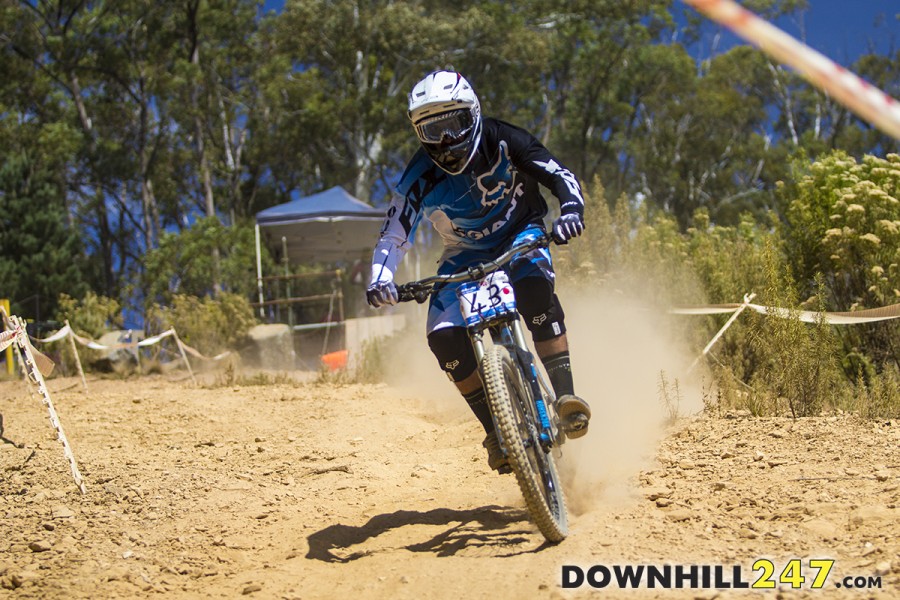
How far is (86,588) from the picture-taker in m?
4.43

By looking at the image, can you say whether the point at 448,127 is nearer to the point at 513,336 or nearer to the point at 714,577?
the point at 513,336

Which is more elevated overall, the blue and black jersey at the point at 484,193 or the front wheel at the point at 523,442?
the blue and black jersey at the point at 484,193

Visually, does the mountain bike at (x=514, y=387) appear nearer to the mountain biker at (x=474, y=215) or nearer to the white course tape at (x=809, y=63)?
the mountain biker at (x=474, y=215)

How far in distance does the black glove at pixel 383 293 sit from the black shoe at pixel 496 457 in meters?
0.85

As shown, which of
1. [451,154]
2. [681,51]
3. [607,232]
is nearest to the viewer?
[451,154]

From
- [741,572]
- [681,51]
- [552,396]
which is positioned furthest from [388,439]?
[681,51]

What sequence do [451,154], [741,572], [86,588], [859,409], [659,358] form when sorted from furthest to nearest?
[659,358] → [859,409] → [451,154] → [86,588] → [741,572]

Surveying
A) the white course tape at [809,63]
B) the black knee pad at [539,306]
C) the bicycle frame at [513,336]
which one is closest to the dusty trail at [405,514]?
the bicycle frame at [513,336]

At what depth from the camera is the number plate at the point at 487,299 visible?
4812 millimetres

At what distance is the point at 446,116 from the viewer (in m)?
4.93

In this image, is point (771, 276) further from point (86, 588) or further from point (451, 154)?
point (86, 588)

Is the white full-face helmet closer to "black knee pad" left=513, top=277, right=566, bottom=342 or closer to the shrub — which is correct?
"black knee pad" left=513, top=277, right=566, bottom=342

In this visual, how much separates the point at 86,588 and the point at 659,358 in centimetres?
Result: 538

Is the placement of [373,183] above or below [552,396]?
above
